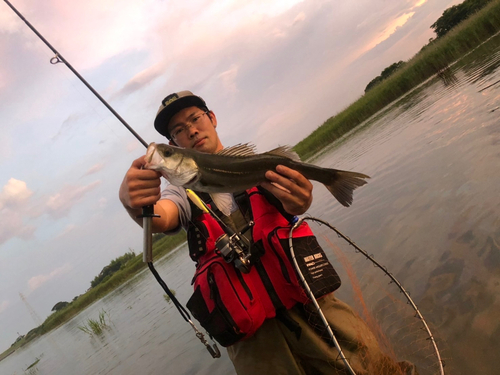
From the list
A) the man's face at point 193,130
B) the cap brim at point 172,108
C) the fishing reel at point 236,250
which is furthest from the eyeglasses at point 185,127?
the fishing reel at point 236,250

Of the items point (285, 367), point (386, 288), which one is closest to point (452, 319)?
point (386, 288)

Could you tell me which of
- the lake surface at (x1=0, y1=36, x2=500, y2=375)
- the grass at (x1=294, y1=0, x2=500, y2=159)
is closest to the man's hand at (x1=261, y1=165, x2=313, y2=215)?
the lake surface at (x1=0, y1=36, x2=500, y2=375)

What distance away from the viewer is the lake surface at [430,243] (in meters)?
3.61

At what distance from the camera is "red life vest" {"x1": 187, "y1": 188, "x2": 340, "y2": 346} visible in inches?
104

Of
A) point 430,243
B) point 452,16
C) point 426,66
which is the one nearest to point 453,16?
point 452,16

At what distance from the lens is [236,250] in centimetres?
270

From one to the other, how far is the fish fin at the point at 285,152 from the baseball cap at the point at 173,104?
4.25 ft

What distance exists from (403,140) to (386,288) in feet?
27.3

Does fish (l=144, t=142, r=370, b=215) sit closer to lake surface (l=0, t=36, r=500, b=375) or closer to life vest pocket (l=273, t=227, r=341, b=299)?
life vest pocket (l=273, t=227, r=341, b=299)

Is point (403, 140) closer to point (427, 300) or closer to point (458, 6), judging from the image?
point (427, 300)

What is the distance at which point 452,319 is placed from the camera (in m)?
3.63

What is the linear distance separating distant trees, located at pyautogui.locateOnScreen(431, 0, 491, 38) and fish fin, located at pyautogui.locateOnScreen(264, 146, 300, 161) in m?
52.8

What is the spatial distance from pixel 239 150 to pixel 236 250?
0.90 meters

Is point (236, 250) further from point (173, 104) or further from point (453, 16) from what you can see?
point (453, 16)
